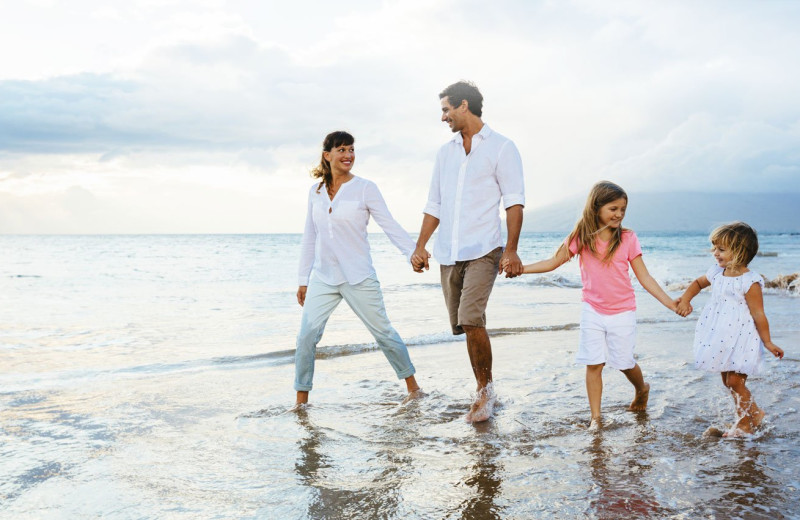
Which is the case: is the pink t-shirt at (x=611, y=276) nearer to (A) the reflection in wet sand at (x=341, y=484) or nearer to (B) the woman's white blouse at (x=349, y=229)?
(B) the woman's white blouse at (x=349, y=229)

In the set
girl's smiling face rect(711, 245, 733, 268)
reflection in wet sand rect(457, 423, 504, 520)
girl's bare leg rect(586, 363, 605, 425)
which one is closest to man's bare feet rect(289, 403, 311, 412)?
reflection in wet sand rect(457, 423, 504, 520)

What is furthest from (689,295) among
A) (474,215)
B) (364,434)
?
(364,434)

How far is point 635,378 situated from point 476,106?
2.41m

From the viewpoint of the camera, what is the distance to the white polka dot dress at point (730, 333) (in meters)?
4.31

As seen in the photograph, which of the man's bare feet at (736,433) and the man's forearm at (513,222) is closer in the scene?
the man's bare feet at (736,433)

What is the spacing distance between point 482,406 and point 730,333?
70.7 inches

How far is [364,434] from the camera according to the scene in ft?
14.8

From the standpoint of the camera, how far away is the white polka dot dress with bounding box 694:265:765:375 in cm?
431

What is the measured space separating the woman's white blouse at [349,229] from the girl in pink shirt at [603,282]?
4.47 ft

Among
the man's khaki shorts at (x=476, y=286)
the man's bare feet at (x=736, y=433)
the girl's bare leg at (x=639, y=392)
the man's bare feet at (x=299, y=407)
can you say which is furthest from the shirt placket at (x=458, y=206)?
the man's bare feet at (x=736, y=433)

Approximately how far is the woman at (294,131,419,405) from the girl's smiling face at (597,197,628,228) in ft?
5.01

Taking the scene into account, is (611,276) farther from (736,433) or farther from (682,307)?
(736,433)

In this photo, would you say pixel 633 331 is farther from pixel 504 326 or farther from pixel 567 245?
Result: pixel 504 326

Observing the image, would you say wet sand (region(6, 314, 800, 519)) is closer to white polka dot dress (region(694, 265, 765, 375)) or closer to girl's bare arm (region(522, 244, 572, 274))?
white polka dot dress (region(694, 265, 765, 375))
